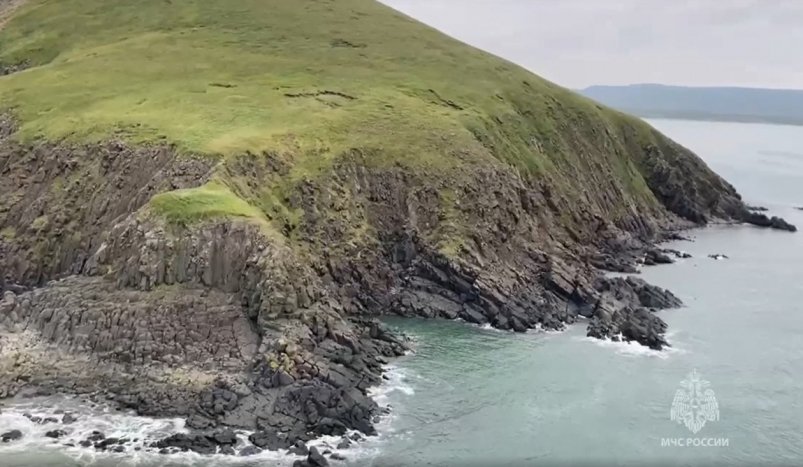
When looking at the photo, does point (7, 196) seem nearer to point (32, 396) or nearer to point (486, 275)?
point (32, 396)

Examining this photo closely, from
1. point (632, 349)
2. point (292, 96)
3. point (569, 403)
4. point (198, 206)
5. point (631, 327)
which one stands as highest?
point (292, 96)

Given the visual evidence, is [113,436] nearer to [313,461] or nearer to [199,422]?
[199,422]

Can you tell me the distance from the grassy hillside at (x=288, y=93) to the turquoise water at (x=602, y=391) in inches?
779

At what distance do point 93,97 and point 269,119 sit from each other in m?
20.8

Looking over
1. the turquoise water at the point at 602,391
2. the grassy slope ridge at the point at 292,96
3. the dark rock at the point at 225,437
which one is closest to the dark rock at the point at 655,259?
the grassy slope ridge at the point at 292,96

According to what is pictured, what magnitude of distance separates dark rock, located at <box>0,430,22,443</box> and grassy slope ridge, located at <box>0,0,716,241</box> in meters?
19.0

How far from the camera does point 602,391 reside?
52.7 meters

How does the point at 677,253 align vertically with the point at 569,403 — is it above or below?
below

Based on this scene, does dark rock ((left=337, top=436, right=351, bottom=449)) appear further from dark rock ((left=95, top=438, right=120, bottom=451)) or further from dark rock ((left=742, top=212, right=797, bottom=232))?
dark rock ((left=742, top=212, right=797, bottom=232))

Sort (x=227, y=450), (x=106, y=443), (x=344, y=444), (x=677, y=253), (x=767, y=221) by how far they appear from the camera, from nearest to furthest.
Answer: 1. (x=227, y=450)
2. (x=106, y=443)
3. (x=344, y=444)
4. (x=677, y=253)
5. (x=767, y=221)

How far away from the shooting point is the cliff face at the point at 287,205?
50438 mm

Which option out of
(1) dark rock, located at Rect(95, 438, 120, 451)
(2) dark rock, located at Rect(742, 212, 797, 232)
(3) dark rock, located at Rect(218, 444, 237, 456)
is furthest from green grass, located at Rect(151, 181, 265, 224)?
(2) dark rock, located at Rect(742, 212, 797, 232)

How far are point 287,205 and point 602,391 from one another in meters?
31.4

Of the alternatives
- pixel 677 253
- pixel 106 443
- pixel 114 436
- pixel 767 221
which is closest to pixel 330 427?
pixel 114 436
